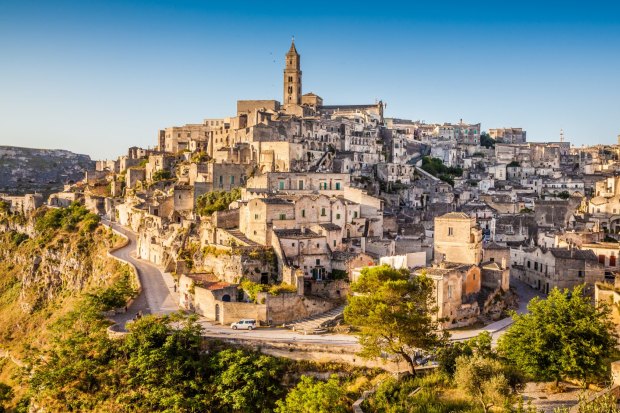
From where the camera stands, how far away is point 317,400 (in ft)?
81.5

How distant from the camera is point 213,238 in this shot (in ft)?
146

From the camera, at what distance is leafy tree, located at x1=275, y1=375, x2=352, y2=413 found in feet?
80.8

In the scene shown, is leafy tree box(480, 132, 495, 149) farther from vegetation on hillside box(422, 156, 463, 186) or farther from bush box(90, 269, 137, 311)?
bush box(90, 269, 137, 311)

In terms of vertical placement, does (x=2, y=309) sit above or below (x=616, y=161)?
below

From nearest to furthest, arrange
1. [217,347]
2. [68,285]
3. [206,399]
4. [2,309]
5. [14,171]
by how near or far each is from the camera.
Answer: [206,399], [217,347], [68,285], [2,309], [14,171]

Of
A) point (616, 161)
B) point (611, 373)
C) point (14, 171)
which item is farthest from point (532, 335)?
point (14, 171)

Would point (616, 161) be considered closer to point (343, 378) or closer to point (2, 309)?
point (343, 378)

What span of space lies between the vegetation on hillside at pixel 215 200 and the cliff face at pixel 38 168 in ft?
243

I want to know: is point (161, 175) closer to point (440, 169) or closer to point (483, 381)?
point (440, 169)

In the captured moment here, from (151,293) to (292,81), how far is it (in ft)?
194

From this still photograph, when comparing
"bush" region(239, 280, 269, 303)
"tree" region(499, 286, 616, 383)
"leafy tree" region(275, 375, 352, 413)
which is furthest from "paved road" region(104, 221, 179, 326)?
"tree" region(499, 286, 616, 383)

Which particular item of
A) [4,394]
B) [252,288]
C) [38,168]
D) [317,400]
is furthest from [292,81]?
[38,168]

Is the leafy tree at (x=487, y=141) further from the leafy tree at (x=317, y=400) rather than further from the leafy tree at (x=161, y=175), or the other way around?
the leafy tree at (x=317, y=400)

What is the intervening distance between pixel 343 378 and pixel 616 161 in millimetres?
83535
